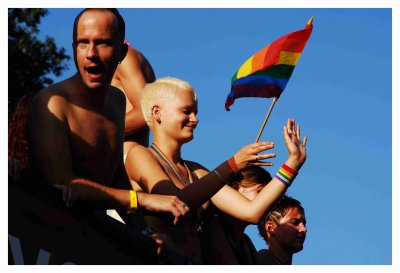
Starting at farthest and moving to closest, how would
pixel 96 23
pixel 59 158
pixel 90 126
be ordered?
1. pixel 96 23
2. pixel 90 126
3. pixel 59 158

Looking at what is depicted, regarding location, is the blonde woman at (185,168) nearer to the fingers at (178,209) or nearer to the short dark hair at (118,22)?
the fingers at (178,209)

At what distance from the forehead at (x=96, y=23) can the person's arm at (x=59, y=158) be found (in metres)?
0.48

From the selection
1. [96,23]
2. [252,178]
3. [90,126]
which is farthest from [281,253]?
[96,23]

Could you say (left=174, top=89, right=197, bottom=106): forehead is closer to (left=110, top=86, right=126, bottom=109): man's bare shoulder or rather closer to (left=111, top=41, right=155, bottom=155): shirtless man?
(left=110, top=86, right=126, bottom=109): man's bare shoulder

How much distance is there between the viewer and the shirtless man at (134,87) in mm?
8703

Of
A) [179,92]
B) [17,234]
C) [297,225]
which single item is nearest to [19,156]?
[17,234]

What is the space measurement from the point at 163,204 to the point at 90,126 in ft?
2.03

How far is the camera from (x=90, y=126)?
730cm

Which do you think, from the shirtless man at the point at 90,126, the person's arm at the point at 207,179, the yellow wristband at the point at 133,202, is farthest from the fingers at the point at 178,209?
the person's arm at the point at 207,179

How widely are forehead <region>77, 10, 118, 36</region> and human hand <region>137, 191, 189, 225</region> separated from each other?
977 mm

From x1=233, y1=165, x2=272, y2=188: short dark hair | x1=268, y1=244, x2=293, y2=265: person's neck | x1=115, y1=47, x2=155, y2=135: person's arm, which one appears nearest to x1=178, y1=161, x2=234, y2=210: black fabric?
x1=233, y1=165, x2=272, y2=188: short dark hair

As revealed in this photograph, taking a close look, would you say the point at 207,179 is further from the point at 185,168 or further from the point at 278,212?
the point at 278,212

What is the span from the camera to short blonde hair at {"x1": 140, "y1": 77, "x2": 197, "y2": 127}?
8.12m

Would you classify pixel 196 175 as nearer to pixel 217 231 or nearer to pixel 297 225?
pixel 217 231
